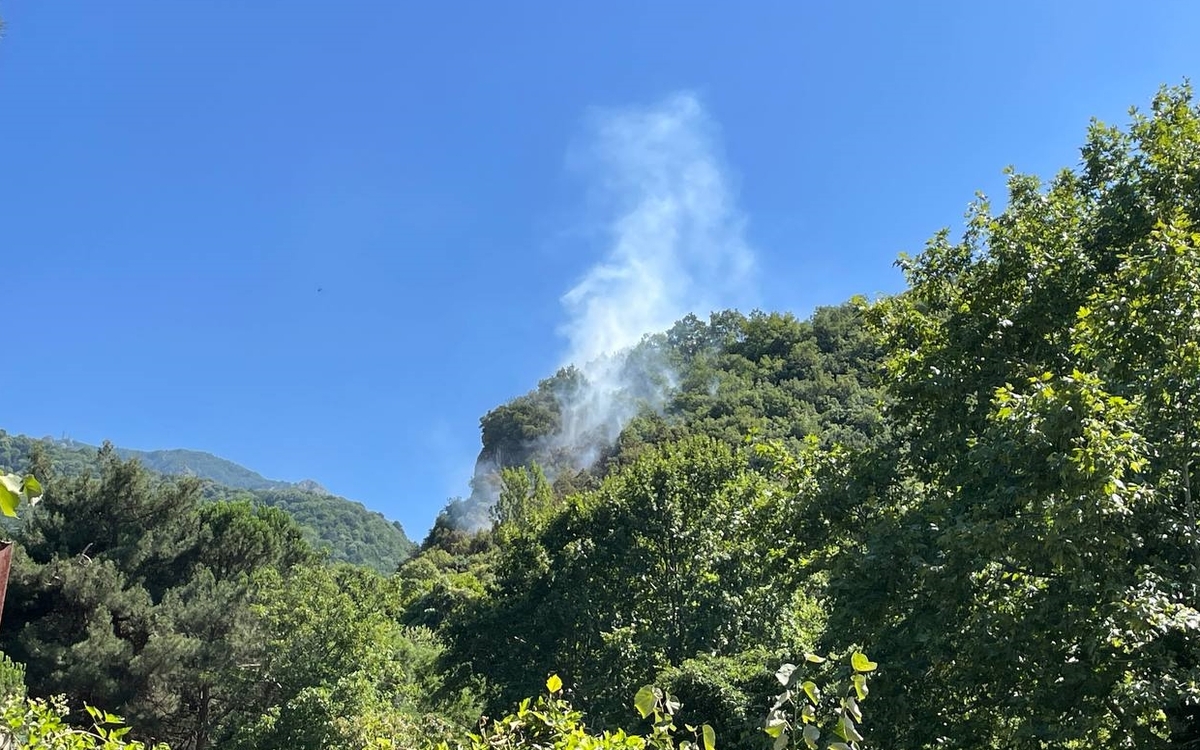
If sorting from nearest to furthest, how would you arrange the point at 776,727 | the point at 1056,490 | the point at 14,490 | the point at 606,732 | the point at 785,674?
the point at 14,490 → the point at 776,727 → the point at 785,674 → the point at 606,732 → the point at 1056,490

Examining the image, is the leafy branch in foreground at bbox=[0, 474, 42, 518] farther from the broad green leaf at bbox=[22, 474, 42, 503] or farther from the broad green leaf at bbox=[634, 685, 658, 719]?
the broad green leaf at bbox=[634, 685, 658, 719]

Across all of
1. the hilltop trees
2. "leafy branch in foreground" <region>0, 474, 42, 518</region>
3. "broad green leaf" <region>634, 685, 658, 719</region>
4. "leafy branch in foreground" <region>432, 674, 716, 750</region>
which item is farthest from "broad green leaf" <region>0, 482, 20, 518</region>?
the hilltop trees

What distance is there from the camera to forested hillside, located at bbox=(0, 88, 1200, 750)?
6.39 meters

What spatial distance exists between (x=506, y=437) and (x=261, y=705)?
319 feet

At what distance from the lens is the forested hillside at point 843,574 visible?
6.39 m

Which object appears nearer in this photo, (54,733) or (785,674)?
(785,674)

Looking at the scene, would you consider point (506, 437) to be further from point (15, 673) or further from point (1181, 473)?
point (1181, 473)

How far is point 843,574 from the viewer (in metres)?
9.09

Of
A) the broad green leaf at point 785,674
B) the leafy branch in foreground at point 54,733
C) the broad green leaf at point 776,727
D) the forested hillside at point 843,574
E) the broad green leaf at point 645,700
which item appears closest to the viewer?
the broad green leaf at point 776,727

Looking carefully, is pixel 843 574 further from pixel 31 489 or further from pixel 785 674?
pixel 31 489

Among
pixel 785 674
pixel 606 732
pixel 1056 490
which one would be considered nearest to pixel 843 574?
pixel 1056 490

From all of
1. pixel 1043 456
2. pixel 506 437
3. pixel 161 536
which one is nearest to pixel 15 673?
pixel 161 536

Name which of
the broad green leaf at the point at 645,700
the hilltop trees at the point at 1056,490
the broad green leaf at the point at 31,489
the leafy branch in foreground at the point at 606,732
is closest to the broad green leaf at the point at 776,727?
the leafy branch in foreground at the point at 606,732

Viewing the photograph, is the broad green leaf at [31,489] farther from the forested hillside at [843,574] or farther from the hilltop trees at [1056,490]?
the hilltop trees at [1056,490]
